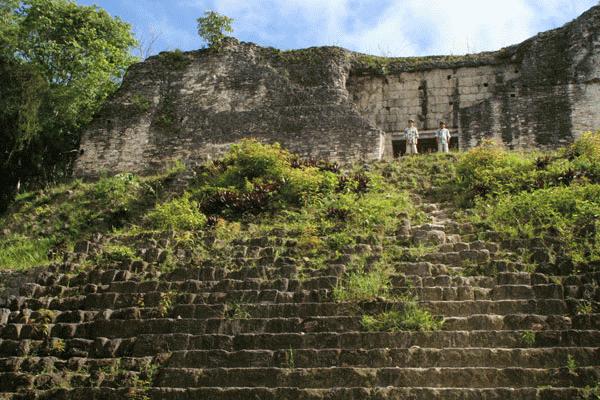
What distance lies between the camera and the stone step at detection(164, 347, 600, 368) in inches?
300

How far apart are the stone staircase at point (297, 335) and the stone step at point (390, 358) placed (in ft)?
→ 0.04

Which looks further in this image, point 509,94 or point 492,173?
point 509,94

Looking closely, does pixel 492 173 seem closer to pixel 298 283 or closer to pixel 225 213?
→ pixel 225 213

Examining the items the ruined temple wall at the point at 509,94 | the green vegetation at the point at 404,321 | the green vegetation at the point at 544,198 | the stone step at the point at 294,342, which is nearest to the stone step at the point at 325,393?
the stone step at the point at 294,342

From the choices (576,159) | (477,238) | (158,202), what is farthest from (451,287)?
(158,202)

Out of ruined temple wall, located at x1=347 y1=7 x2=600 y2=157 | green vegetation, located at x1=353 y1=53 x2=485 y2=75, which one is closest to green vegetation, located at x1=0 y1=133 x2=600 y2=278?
ruined temple wall, located at x1=347 y1=7 x2=600 y2=157

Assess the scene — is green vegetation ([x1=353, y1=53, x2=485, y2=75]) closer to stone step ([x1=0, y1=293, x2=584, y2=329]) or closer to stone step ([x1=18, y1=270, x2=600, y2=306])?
stone step ([x1=18, y1=270, x2=600, y2=306])

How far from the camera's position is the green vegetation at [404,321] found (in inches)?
329

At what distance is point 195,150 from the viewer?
1814cm

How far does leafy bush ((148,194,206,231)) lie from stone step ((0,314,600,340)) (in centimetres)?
312

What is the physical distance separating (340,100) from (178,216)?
6495 mm

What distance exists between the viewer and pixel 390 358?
7.93 m

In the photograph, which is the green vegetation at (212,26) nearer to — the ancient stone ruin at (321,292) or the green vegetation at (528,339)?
the ancient stone ruin at (321,292)

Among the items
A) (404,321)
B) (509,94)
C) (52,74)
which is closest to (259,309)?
(404,321)
